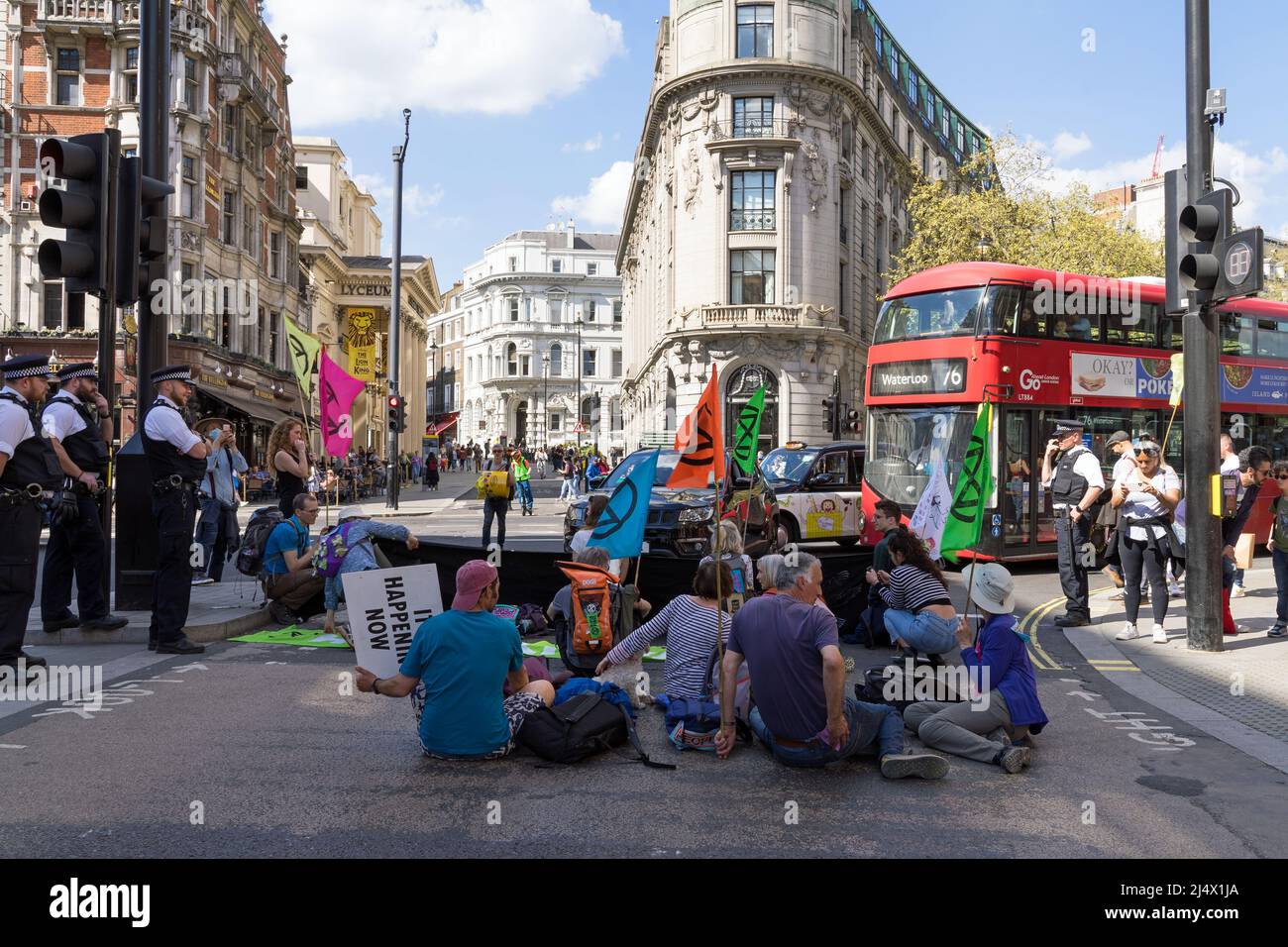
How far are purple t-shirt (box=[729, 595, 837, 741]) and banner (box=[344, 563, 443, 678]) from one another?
1.94 metres

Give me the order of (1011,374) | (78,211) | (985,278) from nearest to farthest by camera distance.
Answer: (78,211) < (1011,374) < (985,278)

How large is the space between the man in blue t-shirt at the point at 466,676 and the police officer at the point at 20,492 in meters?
2.96

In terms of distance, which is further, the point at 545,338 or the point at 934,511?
the point at 545,338

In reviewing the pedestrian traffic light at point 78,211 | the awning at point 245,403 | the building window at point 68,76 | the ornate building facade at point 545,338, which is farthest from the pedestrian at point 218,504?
the ornate building facade at point 545,338

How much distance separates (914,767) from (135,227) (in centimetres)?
728

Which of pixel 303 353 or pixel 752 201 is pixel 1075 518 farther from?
pixel 752 201

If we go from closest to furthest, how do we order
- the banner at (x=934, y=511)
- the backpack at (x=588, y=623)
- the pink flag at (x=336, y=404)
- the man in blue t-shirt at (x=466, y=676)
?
1. the man in blue t-shirt at (x=466, y=676)
2. the backpack at (x=588, y=623)
3. the banner at (x=934, y=511)
4. the pink flag at (x=336, y=404)

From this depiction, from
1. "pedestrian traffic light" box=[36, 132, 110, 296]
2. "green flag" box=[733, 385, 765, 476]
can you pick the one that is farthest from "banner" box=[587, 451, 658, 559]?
A: "pedestrian traffic light" box=[36, 132, 110, 296]

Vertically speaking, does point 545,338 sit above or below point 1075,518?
above

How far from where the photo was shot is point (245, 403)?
3825cm

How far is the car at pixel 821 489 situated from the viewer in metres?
17.3

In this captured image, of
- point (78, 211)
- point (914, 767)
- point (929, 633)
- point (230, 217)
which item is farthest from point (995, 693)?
point (230, 217)

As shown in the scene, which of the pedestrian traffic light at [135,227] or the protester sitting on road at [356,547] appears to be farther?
the protester sitting on road at [356,547]

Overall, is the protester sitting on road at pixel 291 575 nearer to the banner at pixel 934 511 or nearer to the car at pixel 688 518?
the car at pixel 688 518
